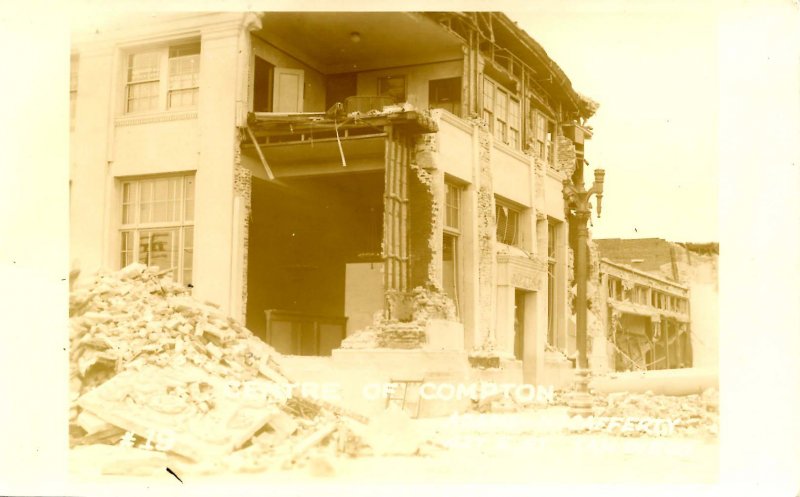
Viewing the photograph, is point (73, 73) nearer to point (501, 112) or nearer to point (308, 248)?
point (308, 248)

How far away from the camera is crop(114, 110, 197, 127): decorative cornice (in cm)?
783

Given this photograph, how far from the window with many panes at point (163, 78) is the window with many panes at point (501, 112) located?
8.35ft

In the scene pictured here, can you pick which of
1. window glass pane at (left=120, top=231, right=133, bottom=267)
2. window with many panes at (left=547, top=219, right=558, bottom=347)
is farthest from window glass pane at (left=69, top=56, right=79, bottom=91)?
window with many panes at (left=547, top=219, right=558, bottom=347)

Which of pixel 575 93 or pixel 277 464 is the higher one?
pixel 575 93

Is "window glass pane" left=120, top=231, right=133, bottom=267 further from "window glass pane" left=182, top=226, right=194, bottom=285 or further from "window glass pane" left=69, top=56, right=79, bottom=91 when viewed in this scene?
"window glass pane" left=69, top=56, right=79, bottom=91

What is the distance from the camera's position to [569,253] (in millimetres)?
8391

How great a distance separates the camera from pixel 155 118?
788cm

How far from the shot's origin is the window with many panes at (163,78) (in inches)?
308

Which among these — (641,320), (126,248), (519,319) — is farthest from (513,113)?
(126,248)

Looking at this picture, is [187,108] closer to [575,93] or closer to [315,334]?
[315,334]

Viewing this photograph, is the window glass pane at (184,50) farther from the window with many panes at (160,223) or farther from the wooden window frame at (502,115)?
the wooden window frame at (502,115)

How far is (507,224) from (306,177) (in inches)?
73.0

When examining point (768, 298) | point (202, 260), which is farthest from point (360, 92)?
point (768, 298)

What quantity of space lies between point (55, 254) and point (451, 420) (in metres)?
3.27
